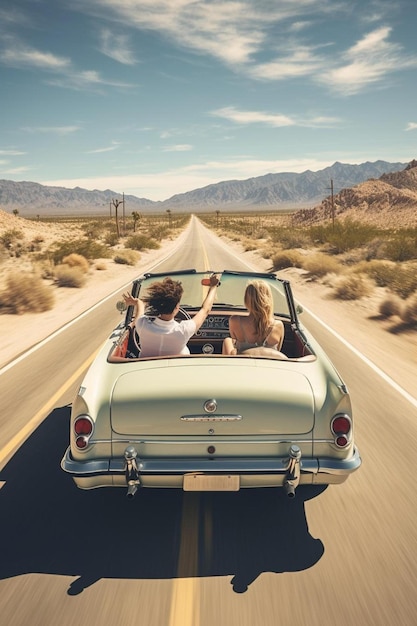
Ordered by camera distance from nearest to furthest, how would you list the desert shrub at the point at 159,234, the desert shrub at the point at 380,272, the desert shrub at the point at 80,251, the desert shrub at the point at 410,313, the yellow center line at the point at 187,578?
the yellow center line at the point at 187,578 < the desert shrub at the point at 410,313 < the desert shrub at the point at 380,272 < the desert shrub at the point at 80,251 < the desert shrub at the point at 159,234

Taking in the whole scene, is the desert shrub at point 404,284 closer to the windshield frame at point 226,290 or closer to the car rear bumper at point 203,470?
the windshield frame at point 226,290

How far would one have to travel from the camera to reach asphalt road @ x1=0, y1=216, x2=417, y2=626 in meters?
2.99

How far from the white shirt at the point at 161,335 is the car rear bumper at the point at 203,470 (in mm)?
1048

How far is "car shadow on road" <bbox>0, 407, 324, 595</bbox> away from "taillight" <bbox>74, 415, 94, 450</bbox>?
795mm

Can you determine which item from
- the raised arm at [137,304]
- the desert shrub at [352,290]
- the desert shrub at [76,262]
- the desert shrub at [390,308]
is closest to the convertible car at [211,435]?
the raised arm at [137,304]

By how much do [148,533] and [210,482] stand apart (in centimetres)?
79

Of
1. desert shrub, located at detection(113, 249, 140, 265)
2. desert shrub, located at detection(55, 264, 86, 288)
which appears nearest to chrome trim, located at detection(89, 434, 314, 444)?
desert shrub, located at detection(55, 264, 86, 288)

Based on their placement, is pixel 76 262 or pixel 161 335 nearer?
pixel 161 335

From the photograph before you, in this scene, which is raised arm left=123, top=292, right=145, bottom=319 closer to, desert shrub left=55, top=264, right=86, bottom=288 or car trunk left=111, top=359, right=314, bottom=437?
car trunk left=111, top=359, right=314, bottom=437

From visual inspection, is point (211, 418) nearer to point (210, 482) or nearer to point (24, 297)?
point (210, 482)

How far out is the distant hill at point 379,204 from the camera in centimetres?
10112

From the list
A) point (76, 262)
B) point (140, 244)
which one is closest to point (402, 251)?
point (76, 262)

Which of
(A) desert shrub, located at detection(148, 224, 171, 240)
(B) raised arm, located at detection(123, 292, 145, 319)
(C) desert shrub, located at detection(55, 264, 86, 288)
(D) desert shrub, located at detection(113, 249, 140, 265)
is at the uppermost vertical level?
(B) raised arm, located at detection(123, 292, 145, 319)

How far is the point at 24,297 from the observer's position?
1484 cm
